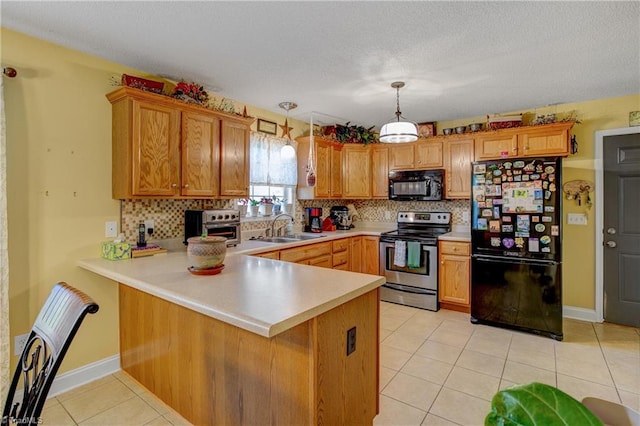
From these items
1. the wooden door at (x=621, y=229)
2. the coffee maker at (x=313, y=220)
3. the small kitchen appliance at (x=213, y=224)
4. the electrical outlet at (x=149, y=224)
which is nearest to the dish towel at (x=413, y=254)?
the coffee maker at (x=313, y=220)

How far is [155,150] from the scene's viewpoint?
2516 millimetres

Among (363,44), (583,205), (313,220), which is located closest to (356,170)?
(313,220)

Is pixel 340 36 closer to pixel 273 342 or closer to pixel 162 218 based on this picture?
pixel 273 342

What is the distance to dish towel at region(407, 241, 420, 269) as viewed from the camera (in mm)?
3941

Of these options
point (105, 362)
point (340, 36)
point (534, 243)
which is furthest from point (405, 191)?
point (105, 362)

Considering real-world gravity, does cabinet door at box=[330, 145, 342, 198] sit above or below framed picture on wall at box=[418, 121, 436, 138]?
below

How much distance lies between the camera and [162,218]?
2.90 metres

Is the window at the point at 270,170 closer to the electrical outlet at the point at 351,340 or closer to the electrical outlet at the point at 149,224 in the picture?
the electrical outlet at the point at 149,224

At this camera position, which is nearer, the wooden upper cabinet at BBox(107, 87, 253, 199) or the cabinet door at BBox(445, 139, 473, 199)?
the wooden upper cabinet at BBox(107, 87, 253, 199)

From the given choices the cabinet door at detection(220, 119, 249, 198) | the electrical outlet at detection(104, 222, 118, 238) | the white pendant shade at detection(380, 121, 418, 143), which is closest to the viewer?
the electrical outlet at detection(104, 222, 118, 238)

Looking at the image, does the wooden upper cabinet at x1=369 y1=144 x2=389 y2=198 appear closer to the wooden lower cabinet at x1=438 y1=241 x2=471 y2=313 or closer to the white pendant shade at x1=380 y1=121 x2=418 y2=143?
the wooden lower cabinet at x1=438 y1=241 x2=471 y2=313

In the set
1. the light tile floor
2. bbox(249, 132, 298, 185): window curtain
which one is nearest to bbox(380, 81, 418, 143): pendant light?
bbox(249, 132, 298, 185): window curtain

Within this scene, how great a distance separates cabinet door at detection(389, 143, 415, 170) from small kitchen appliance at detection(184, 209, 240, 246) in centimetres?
240

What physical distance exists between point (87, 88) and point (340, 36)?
6.16 ft
